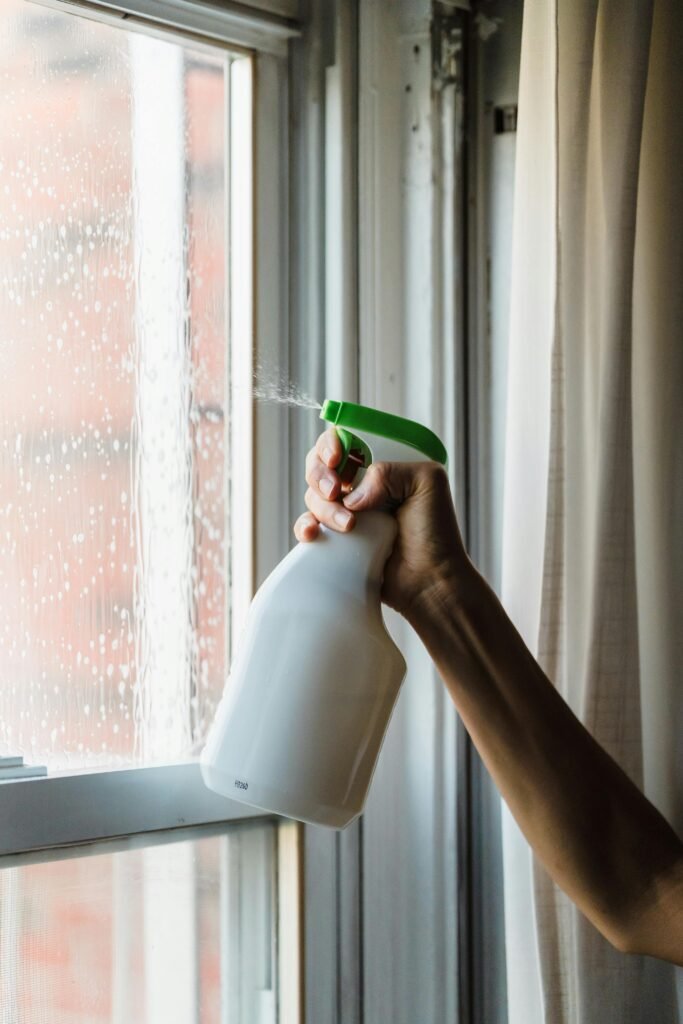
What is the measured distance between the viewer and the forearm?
90 centimetres

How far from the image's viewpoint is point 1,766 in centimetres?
97

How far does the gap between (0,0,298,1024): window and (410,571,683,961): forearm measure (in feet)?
0.90

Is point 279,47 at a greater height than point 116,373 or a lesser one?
greater

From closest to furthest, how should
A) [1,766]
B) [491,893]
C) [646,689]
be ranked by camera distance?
[1,766] < [646,689] < [491,893]

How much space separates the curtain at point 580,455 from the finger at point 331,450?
0.29m

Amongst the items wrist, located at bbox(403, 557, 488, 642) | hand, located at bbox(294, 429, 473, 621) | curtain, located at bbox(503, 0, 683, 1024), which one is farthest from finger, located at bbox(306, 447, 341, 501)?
curtain, located at bbox(503, 0, 683, 1024)

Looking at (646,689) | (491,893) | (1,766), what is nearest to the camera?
(1,766)

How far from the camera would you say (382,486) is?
31.1 inches

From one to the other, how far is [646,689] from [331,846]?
325 mm

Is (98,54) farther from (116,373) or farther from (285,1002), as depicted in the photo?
(285,1002)

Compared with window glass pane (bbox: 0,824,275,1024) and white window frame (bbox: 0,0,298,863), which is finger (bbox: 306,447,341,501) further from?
window glass pane (bbox: 0,824,275,1024)

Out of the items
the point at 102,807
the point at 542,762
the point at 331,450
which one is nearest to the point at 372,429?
the point at 331,450

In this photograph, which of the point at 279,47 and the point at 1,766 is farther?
the point at 279,47

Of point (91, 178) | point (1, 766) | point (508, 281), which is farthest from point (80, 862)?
point (508, 281)
